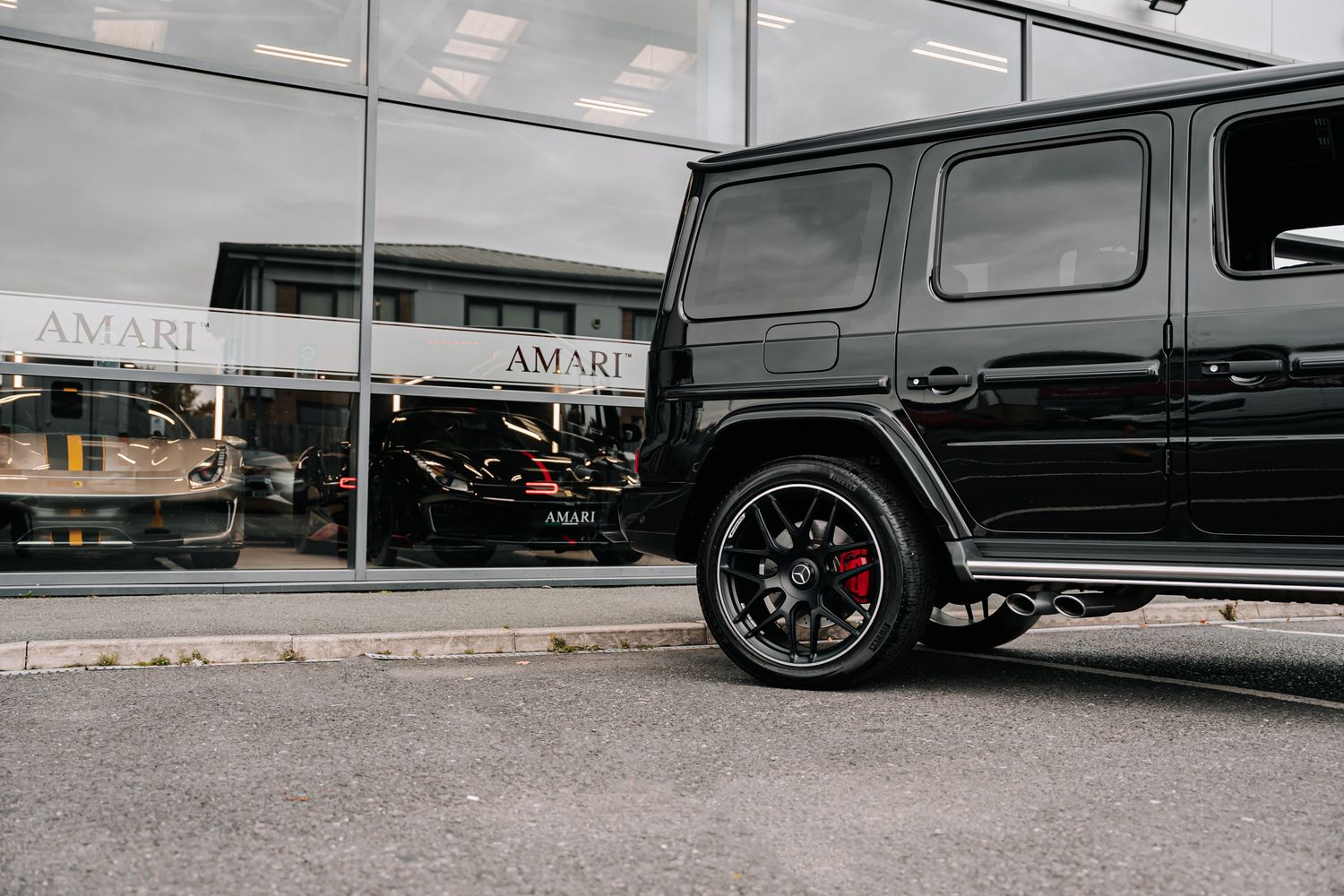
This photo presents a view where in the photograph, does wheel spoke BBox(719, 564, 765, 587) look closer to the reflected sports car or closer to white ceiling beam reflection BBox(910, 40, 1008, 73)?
the reflected sports car

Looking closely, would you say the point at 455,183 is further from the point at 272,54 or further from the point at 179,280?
the point at 179,280

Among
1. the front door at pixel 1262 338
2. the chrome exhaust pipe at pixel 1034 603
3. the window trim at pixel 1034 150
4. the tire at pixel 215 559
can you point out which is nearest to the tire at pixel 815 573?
the chrome exhaust pipe at pixel 1034 603

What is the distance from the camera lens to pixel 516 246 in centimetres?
901

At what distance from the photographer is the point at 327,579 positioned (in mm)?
8234

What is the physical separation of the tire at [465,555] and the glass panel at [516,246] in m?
1.20

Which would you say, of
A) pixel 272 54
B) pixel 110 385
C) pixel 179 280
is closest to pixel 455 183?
pixel 272 54

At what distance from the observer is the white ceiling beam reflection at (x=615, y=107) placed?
30.6 ft

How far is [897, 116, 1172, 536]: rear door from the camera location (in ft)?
13.8

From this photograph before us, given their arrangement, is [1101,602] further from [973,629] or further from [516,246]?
[516,246]

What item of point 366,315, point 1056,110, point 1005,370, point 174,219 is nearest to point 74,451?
point 174,219

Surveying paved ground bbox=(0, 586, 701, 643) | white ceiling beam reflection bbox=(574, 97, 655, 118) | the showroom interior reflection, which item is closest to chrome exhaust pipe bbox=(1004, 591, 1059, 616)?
paved ground bbox=(0, 586, 701, 643)

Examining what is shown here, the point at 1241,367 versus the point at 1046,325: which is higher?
the point at 1046,325

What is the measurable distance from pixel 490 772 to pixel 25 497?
5.57 meters

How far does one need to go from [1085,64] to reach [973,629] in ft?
22.8
